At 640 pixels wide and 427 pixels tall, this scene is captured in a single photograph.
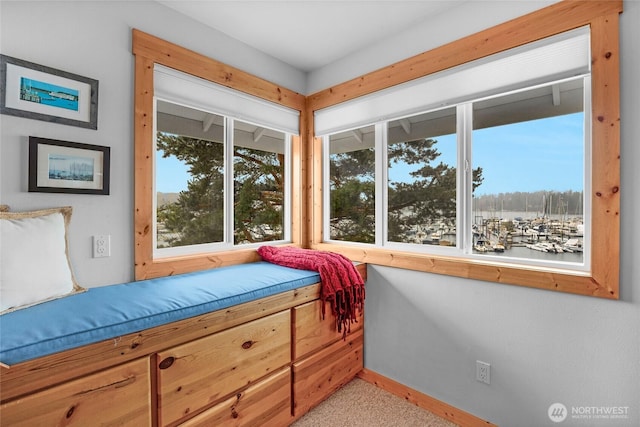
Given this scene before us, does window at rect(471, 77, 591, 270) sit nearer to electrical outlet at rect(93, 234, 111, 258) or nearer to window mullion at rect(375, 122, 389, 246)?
window mullion at rect(375, 122, 389, 246)

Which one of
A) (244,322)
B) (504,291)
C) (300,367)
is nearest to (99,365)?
(244,322)

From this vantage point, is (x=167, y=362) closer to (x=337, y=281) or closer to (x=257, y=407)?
(x=257, y=407)

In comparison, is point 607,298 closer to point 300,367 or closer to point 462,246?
point 462,246

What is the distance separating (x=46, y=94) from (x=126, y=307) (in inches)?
45.3

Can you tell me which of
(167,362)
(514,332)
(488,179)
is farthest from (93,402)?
(488,179)

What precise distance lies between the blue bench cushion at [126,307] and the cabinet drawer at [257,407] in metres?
0.49

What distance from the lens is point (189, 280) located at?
181cm

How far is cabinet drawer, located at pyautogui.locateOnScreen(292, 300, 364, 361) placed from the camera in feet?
6.22

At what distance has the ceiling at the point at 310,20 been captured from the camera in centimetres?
195

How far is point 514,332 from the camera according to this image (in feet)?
5.70

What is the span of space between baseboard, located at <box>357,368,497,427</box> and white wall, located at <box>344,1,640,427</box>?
0.04m

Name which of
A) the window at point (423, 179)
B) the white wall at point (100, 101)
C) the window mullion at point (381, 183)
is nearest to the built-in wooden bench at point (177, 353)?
the white wall at point (100, 101)

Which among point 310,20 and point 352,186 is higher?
point 310,20

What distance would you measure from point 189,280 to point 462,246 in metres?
1.74
